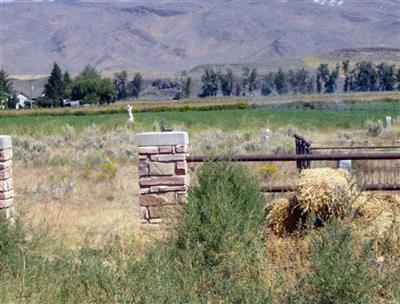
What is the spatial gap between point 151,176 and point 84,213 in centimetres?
308

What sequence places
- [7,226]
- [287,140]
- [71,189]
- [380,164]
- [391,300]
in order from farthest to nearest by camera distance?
[287,140] < [380,164] < [71,189] < [7,226] < [391,300]

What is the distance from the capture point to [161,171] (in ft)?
39.2

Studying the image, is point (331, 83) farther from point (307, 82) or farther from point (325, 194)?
point (325, 194)

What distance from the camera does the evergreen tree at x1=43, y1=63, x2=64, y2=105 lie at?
4697 inches

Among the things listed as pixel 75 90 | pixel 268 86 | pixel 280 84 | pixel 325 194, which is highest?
pixel 325 194

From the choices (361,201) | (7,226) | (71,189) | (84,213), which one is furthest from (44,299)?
(71,189)

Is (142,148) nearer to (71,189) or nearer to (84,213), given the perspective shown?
(84,213)

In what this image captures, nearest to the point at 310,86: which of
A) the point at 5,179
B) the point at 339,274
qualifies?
the point at 5,179

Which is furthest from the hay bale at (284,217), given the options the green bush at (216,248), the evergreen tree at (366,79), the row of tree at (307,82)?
the evergreen tree at (366,79)

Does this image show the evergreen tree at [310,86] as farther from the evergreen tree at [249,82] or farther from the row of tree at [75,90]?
the row of tree at [75,90]

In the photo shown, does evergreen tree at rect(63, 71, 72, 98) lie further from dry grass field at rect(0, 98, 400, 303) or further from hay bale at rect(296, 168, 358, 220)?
hay bale at rect(296, 168, 358, 220)

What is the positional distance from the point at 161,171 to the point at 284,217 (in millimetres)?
1931

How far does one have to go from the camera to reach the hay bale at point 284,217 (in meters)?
10.7

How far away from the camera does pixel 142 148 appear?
11977 mm
